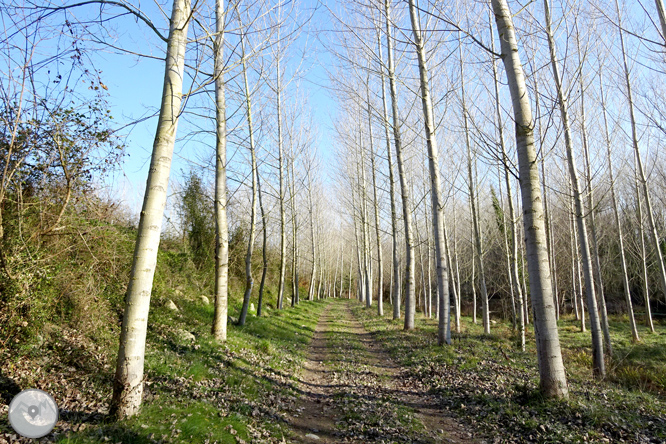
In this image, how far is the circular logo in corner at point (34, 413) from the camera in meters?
2.77

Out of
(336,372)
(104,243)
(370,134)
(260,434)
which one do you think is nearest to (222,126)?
(104,243)

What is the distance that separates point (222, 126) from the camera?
881 cm

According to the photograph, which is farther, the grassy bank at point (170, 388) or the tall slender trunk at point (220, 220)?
the tall slender trunk at point (220, 220)

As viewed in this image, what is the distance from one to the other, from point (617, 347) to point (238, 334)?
13405 mm

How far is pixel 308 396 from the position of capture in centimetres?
600

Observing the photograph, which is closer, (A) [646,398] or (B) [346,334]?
(A) [646,398]

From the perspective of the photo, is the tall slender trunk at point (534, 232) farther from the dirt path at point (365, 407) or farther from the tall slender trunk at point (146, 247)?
the tall slender trunk at point (146, 247)

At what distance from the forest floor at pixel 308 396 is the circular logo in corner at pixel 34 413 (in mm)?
219

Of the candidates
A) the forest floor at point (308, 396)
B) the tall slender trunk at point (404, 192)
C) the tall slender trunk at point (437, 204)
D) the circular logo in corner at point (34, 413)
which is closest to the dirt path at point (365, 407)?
the forest floor at point (308, 396)

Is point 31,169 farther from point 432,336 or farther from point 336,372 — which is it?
point 432,336

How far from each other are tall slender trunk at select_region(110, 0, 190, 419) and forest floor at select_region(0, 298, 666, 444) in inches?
12.7

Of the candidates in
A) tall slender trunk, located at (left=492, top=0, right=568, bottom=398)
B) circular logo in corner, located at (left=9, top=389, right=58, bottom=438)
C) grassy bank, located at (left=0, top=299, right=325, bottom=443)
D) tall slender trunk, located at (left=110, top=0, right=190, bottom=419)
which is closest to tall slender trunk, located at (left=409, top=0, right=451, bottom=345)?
tall slender trunk, located at (left=492, top=0, right=568, bottom=398)

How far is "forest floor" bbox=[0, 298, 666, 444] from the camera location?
12.5 feet

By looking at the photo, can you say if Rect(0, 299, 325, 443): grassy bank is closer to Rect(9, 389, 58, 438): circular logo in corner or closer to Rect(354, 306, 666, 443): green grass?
Rect(9, 389, 58, 438): circular logo in corner
